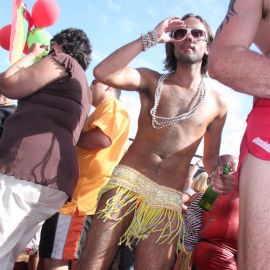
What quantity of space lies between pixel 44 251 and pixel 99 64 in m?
1.50

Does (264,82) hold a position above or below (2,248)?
above

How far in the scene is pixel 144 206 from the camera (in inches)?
98.9

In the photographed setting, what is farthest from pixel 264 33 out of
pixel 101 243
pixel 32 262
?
pixel 32 262

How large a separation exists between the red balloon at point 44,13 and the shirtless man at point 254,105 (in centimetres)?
268

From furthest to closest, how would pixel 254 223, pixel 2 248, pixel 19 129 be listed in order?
pixel 19 129 < pixel 2 248 < pixel 254 223

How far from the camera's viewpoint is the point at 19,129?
2496 millimetres

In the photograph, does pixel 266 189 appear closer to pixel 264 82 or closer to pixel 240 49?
pixel 264 82

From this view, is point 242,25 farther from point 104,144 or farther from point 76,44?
point 104,144

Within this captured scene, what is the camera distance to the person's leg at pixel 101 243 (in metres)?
2.37

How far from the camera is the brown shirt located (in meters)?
2.42

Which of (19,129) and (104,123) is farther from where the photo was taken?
(104,123)

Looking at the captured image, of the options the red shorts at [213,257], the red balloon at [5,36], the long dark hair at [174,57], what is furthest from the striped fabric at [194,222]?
the red balloon at [5,36]

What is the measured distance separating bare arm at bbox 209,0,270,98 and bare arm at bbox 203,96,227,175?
1.34m

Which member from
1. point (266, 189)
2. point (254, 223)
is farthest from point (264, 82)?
point (254, 223)
